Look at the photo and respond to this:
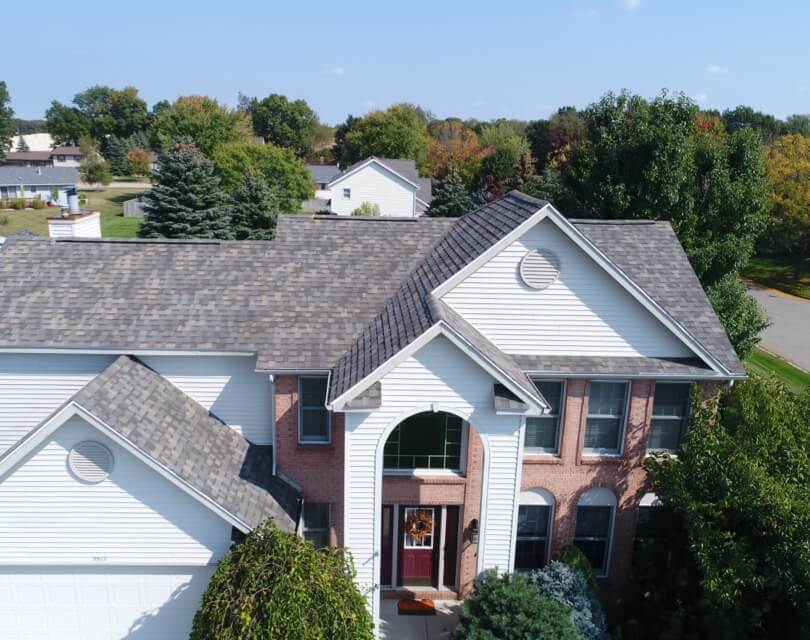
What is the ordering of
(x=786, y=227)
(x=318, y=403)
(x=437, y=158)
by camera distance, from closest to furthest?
1. (x=318, y=403)
2. (x=786, y=227)
3. (x=437, y=158)

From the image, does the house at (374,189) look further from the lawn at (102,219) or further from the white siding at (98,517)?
the white siding at (98,517)

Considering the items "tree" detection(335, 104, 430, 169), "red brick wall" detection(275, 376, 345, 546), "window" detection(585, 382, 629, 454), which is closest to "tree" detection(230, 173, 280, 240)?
"red brick wall" detection(275, 376, 345, 546)

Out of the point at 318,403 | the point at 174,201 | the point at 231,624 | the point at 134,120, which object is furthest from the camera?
the point at 134,120

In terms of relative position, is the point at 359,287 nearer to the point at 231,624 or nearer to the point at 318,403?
the point at 318,403

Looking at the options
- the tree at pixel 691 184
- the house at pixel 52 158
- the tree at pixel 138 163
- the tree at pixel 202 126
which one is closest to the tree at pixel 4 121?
the house at pixel 52 158

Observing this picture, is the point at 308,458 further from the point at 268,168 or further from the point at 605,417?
the point at 268,168

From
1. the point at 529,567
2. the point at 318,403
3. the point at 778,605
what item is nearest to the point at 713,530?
the point at 778,605

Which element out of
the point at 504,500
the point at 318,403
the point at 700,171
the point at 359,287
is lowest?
the point at 504,500
